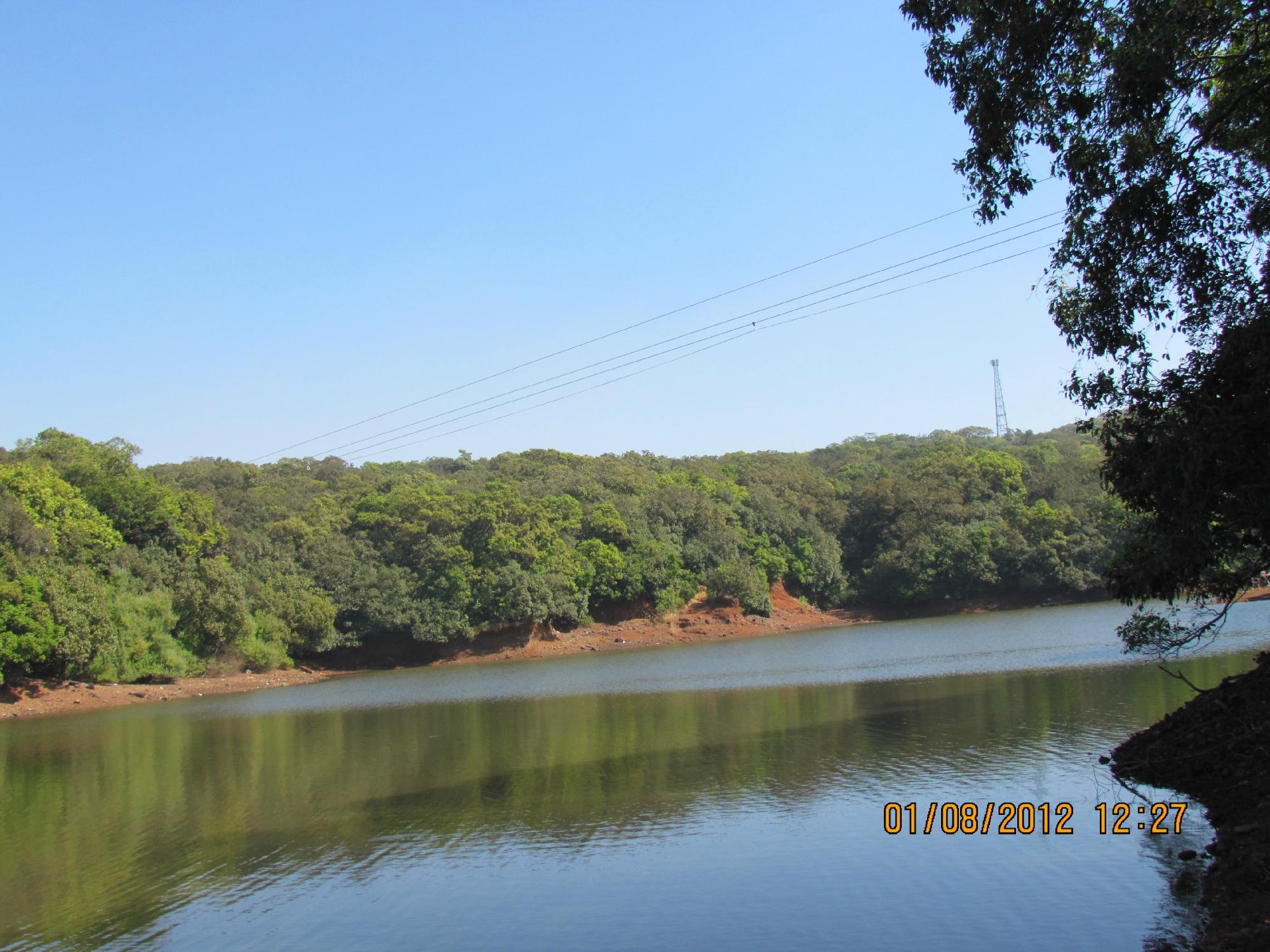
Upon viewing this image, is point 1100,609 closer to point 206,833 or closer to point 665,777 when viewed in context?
point 665,777

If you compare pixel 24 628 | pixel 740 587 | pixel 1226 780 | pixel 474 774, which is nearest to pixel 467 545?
pixel 740 587

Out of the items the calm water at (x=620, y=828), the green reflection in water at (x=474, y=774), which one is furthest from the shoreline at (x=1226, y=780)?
the green reflection in water at (x=474, y=774)

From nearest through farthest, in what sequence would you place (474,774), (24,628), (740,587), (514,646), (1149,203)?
1. (1149,203)
2. (474,774)
3. (24,628)
4. (514,646)
5. (740,587)

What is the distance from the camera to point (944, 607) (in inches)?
2798

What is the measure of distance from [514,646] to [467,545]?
708 cm

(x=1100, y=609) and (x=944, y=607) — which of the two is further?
(x=944, y=607)

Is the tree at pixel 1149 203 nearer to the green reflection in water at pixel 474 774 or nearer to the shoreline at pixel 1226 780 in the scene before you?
the shoreline at pixel 1226 780

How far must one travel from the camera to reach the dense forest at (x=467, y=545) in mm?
47312

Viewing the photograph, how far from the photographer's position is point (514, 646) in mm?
61719

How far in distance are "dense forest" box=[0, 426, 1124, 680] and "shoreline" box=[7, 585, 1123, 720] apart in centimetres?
70

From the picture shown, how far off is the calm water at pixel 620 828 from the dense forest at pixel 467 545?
17125 millimetres

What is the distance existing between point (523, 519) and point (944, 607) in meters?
30.8

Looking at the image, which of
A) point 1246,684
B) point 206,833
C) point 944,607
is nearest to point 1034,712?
point 1246,684
